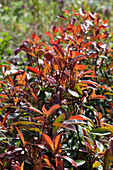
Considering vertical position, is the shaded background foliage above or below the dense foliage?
above

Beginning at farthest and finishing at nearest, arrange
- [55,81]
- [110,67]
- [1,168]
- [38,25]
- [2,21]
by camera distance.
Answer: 1. [38,25]
2. [2,21]
3. [110,67]
4. [55,81]
5. [1,168]

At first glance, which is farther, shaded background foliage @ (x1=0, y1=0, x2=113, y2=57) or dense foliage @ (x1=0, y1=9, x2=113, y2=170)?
shaded background foliage @ (x1=0, y1=0, x2=113, y2=57)

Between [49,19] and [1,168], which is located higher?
[49,19]

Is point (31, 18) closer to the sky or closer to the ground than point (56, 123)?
closer to the sky

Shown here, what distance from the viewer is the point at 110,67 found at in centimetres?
172

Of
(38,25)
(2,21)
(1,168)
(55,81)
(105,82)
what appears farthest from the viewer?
(38,25)

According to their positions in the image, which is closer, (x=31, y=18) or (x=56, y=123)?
(x=56, y=123)

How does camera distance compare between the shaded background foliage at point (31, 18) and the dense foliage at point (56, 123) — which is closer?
the dense foliage at point (56, 123)

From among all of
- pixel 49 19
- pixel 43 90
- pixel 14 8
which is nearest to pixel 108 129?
pixel 43 90

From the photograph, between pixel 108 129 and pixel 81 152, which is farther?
pixel 81 152

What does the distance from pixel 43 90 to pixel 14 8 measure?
186 inches

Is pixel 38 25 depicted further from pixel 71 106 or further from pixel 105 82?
pixel 71 106

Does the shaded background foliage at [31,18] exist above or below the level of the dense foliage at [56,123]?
above

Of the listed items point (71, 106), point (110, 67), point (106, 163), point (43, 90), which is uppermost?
point (110, 67)
